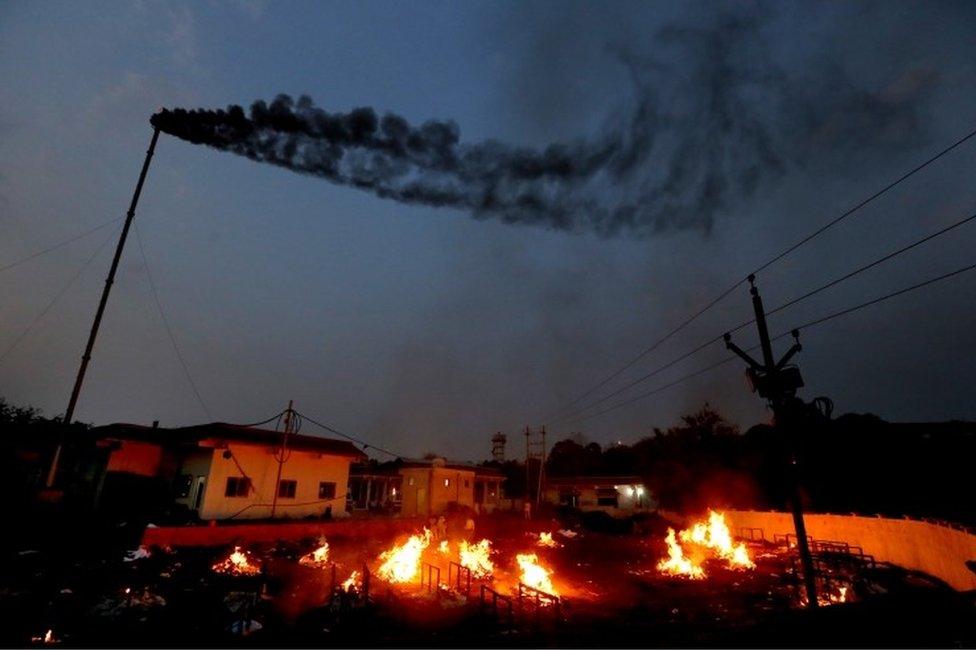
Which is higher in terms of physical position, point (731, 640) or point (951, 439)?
point (951, 439)

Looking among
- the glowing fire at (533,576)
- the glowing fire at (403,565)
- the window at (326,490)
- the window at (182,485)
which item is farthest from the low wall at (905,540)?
the window at (182,485)

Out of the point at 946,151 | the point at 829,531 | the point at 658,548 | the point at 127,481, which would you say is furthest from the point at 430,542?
the point at 946,151

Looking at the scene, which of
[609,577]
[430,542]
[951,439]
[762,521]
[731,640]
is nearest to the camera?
[731,640]

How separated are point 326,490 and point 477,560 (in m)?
15.2

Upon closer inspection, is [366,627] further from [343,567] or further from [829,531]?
[829,531]

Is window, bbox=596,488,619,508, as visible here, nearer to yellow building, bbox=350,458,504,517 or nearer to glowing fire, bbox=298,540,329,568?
yellow building, bbox=350,458,504,517

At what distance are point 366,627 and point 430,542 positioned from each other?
1281 cm

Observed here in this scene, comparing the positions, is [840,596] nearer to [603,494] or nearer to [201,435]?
[201,435]

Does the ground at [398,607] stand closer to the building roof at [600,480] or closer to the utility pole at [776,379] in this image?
the utility pole at [776,379]

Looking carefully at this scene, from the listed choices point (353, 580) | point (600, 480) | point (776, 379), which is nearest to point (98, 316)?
point (353, 580)

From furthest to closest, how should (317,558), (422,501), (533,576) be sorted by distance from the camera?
1. (422,501)
2. (317,558)
3. (533,576)

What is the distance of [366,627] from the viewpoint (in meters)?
13.4

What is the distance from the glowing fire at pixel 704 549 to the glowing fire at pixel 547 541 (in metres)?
6.97

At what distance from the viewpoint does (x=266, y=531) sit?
24438 millimetres
